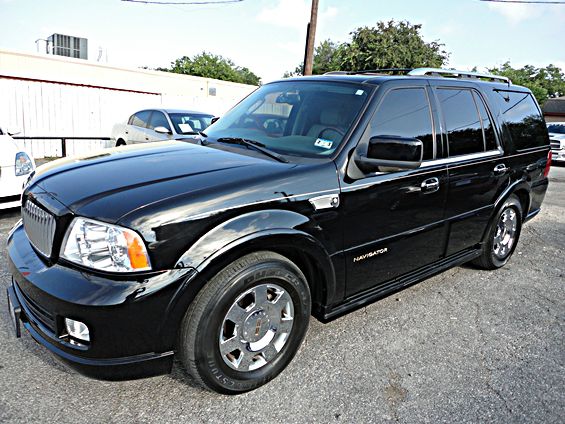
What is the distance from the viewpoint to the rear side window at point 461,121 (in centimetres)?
356

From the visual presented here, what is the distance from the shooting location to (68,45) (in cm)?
2675

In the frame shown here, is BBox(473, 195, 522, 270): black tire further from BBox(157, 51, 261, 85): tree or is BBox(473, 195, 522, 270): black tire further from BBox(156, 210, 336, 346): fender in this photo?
BBox(157, 51, 261, 85): tree

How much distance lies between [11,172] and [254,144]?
396 centimetres

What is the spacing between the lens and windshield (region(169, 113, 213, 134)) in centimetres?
947

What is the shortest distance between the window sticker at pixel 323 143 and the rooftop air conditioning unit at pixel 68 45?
2835 centimetres

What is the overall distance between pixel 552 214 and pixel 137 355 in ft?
25.4

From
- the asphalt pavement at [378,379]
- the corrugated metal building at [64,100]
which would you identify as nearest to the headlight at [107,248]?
the asphalt pavement at [378,379]

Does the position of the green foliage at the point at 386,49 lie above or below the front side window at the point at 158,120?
above

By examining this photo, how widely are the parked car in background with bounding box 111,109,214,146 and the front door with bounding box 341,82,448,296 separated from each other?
20.5ft

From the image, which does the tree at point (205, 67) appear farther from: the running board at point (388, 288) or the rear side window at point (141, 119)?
the running board at point (388, 288)

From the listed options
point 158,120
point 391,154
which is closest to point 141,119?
point 158,120

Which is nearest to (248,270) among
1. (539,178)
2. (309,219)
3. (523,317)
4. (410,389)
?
(309,219)

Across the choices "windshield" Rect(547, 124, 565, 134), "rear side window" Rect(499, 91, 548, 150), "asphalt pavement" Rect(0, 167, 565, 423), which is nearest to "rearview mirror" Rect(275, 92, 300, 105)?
"asphalt pavement" Rect(0, 167, 565, 423)

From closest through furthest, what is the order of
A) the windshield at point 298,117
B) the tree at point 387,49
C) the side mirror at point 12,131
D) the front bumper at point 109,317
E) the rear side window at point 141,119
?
the front bumper at point 109,317, the windshield at point 298,117, the side mirror at point 12,131, the rear side window at point 141,119, the tree at point 387,49
